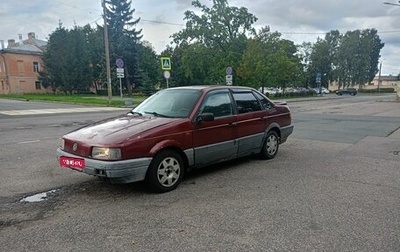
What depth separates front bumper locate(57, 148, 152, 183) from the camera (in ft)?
13.9

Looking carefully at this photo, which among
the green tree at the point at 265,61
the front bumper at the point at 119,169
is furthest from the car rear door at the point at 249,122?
the green tree at the point at 265,61

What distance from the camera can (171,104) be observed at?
18.2ft

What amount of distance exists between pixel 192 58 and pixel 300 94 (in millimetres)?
18663

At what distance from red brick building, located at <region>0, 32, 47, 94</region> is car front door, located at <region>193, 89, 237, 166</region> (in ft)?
197

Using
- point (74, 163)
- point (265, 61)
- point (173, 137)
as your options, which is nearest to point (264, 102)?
point (173, 137)

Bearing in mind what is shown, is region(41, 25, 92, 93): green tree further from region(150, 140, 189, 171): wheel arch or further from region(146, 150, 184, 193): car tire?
region(146, 150, 184, 193): car tire

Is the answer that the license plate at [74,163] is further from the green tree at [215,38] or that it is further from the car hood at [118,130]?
the green tree at [215,38]

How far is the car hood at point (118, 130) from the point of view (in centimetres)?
439

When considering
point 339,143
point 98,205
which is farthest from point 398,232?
point 339,143

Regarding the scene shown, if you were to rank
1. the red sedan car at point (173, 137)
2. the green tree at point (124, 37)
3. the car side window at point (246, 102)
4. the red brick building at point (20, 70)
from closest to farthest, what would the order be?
the red sedan car at point (173, 137), the car side window at point (246, 102), the green tree at point (124, 37), the red brick building at point (20, 70)

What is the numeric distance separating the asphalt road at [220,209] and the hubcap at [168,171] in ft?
0.58

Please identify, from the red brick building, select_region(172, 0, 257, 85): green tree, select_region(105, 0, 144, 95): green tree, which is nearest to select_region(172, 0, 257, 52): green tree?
select_region(172, 0, 257, 85): green tree

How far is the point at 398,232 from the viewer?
11.3 ft

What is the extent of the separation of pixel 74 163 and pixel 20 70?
6135 cm
